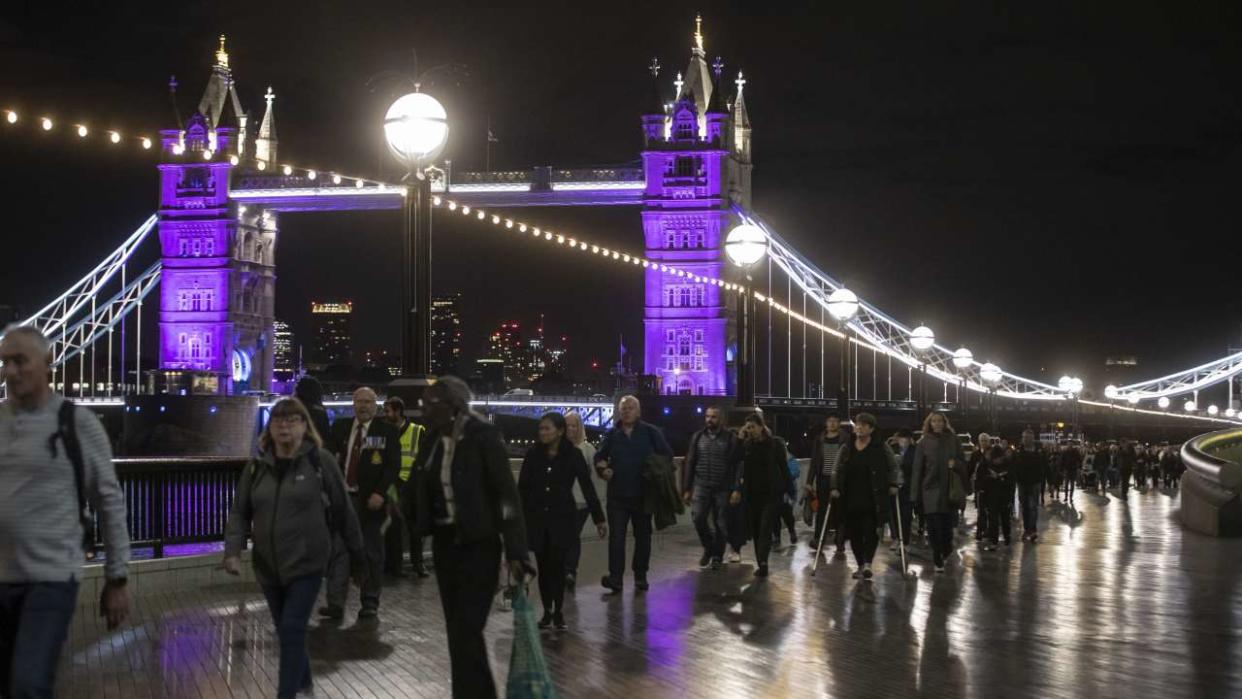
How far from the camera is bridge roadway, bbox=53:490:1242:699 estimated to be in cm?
803

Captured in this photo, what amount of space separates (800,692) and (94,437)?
13.9 feet

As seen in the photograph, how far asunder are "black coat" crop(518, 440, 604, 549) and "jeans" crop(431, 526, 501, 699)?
138 inches

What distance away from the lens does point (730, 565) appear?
591 inches

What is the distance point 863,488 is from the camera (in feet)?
43.8

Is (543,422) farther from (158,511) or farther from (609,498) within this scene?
(158,511)

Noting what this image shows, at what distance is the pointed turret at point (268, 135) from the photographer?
97800 mm

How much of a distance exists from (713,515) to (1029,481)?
6.99 metres

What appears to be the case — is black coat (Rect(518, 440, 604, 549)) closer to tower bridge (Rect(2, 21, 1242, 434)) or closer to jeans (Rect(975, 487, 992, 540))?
jeans (Rect(975, 487, 992, 540))

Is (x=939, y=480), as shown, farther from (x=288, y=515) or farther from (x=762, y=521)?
(x=288, y=515)

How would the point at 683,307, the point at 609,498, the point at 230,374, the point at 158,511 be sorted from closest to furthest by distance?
the point at 609,498, the point at 158,511, the point at 683,307, the point at 230,374

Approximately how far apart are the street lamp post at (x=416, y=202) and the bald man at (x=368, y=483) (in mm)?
2339

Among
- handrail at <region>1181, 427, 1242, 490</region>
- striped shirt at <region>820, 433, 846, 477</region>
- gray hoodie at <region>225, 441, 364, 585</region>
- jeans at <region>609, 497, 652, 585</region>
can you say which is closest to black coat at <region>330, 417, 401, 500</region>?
jeans at <region>609, 497, 652, 585</region>

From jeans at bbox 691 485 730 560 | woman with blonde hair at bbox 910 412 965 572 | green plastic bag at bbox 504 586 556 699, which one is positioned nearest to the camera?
green plastic bag at bbox 504 586 556 699

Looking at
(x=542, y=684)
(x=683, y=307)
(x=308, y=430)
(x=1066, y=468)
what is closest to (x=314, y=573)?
(x=308, y=430)
